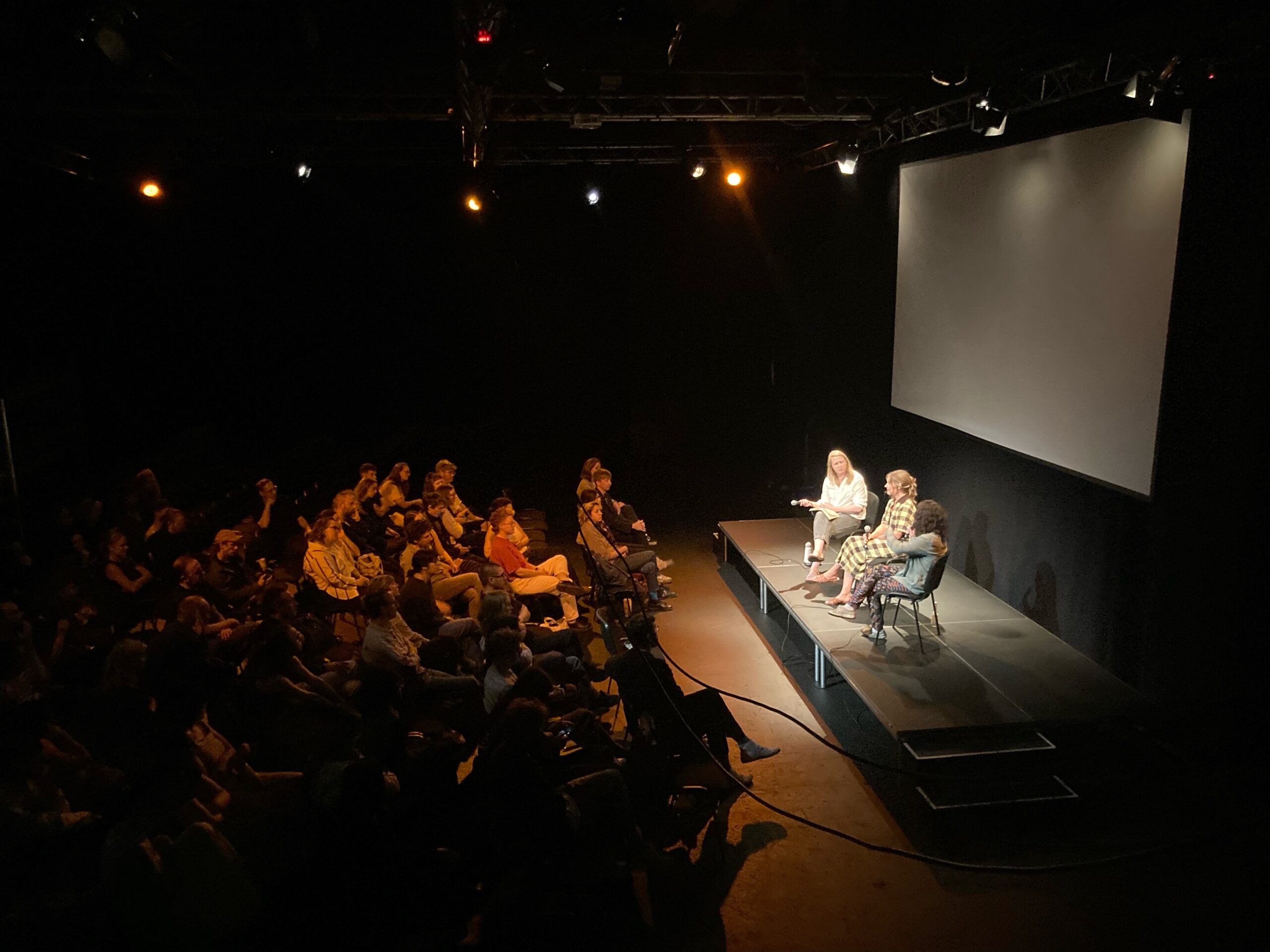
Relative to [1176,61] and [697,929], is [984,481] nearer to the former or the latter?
[1176,61]

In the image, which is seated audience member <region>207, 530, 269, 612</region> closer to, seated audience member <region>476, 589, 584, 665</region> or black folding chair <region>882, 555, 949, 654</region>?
seated audience member <region>476, 589, 584, 665</region>

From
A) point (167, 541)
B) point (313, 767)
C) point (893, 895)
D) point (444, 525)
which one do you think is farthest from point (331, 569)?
point (893, 895)

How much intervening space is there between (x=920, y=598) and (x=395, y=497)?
13.3 ft

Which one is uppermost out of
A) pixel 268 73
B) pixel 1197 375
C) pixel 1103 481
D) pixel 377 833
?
pixel 268 73

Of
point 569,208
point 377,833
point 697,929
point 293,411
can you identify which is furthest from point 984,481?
point 293,411

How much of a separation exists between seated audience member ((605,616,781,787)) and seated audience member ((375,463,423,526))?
361cm

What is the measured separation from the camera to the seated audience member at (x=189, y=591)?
5559mm

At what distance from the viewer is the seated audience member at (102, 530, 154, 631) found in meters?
5.52

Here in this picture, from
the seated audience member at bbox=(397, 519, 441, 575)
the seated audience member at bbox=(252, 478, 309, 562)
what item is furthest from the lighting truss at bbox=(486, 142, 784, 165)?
the seated audience member at bbox=(397, 519, 441, 575)

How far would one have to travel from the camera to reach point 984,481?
271 inches

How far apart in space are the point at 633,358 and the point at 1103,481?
7.11m

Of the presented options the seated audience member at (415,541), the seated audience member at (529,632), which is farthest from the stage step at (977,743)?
the seated audience member at (415,541)

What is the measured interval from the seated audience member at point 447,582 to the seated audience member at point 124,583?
62.4 inches

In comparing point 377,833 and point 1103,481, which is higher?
point 1103,481
